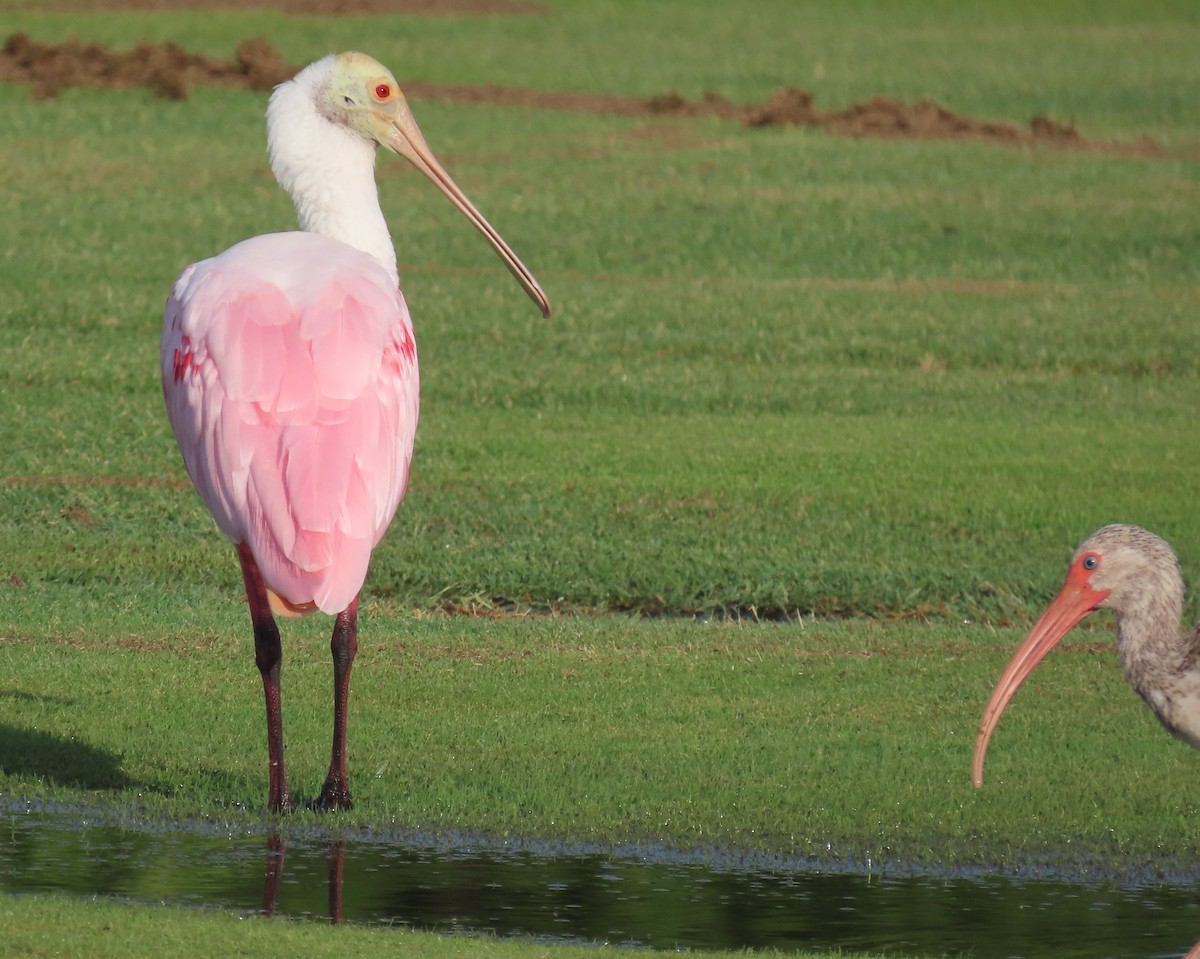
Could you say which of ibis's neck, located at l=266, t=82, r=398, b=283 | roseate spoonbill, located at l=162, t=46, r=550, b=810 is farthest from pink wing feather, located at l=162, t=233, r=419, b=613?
ibis's neck, located at l=266, t=82, r=398, b=283

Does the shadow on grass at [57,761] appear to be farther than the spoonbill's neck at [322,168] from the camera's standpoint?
No

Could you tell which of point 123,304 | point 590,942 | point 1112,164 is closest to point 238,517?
point 590,942

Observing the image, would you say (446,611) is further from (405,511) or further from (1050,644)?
(1050,644)

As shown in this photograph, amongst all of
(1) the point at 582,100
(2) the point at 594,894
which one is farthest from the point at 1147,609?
(1) the point at 582,100

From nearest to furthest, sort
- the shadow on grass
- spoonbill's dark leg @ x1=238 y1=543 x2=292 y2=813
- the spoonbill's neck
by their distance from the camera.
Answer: spoonbill's dark leg @ x1=238 y1=543 x2=292 y2=813, the shadow on grass, the spoonbill's neck

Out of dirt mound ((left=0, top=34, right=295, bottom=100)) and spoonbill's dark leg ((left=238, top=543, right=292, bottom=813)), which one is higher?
dirt mound ((left=0, top=34, right=295, bottom=100))

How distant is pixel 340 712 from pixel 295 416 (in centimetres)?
108

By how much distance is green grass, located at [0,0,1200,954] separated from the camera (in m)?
8.20

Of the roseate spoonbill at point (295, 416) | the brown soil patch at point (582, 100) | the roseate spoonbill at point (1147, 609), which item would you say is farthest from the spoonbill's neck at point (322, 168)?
the brown soil patch at point (582, 100)

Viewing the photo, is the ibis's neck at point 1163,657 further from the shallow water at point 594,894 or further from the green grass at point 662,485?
the green grass at point 662,485

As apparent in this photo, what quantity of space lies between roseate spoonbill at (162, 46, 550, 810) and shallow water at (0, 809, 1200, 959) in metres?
0.56

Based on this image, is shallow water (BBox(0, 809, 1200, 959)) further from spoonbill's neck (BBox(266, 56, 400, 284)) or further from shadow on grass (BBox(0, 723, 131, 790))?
spoonbill's neck (BBox(266, 56, 400, 284))

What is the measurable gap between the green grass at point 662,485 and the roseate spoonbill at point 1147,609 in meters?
0.93

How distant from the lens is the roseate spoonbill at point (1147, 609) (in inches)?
263
